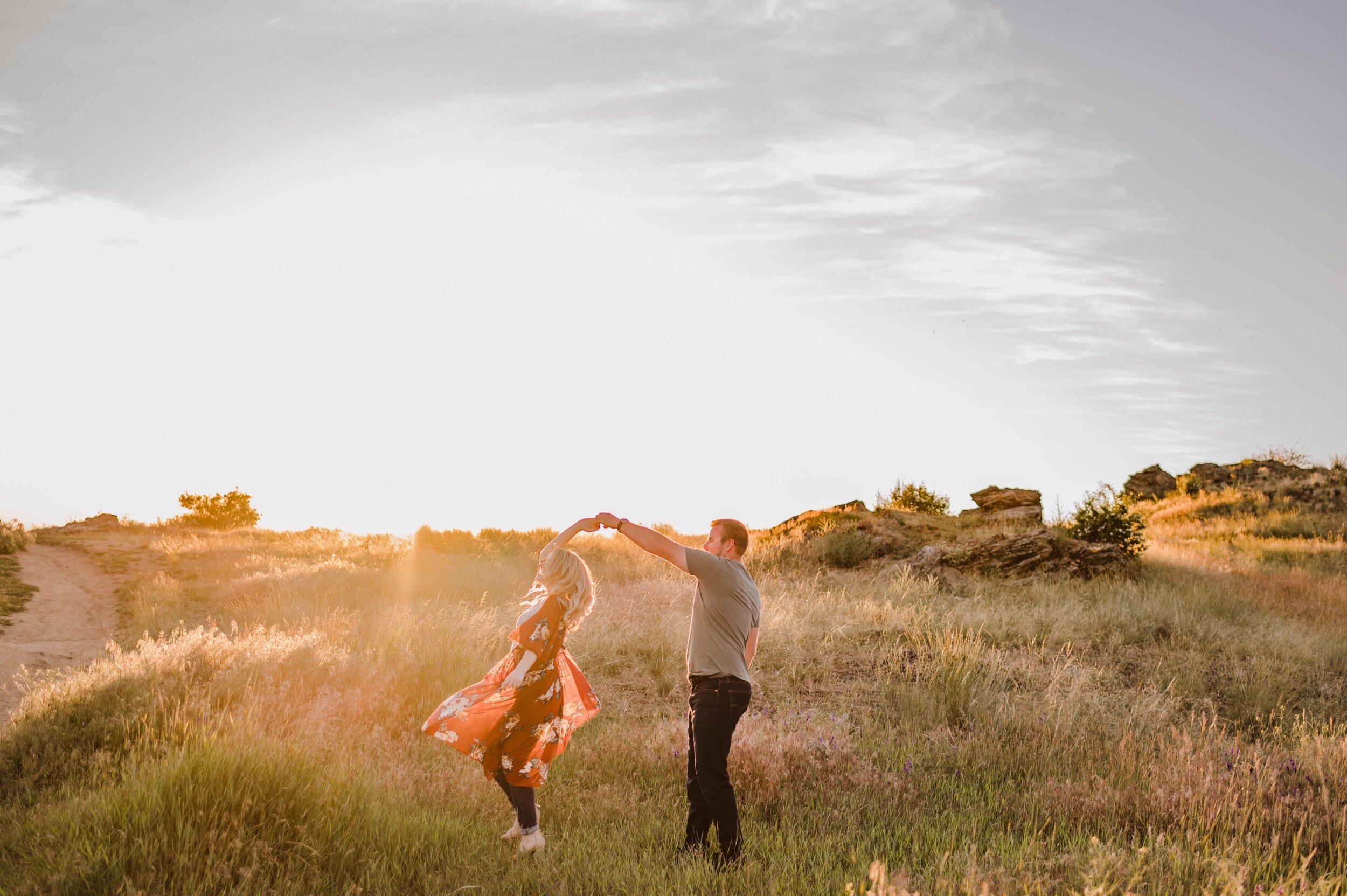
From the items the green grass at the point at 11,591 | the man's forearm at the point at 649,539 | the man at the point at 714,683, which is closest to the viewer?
the man's forearm at the point at 649,539

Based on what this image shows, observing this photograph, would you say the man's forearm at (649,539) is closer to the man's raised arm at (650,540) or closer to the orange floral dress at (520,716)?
the man's raised arm at (650,540)

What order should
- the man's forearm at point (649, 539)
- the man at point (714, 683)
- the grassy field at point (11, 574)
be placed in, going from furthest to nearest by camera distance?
the grassy field at point (11, 574) < the man at point (714, 683) < the man's forearm at point (649, 539)

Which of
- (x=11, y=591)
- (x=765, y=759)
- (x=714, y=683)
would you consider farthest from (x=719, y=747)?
(x=11, y=591)

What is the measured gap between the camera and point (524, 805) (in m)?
5.18

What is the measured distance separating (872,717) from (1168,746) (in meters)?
2.68

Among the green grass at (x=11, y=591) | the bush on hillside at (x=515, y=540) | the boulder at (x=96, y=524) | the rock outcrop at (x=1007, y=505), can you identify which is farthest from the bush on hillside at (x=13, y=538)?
the rock outcrop at (x=1007, y=505)

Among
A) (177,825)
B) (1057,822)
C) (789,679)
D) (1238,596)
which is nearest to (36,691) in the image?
(177,825)

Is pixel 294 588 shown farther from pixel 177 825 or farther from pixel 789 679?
pixel 177 825

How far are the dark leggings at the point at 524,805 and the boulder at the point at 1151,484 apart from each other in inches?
1444

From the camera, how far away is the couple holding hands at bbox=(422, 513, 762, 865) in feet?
15.7

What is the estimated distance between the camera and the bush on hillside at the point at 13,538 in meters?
21.0

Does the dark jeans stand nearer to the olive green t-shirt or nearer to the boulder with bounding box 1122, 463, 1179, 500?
the olive green t-shirt

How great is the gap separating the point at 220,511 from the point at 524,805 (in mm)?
37512

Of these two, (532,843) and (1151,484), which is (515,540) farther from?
(1151,484)
